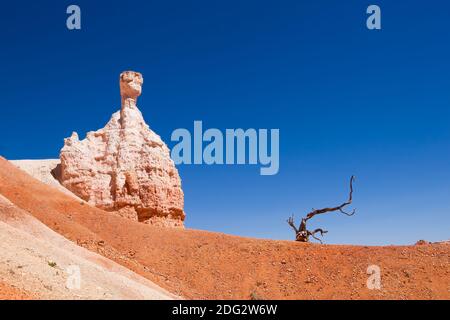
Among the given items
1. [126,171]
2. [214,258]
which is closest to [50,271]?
[214,258]

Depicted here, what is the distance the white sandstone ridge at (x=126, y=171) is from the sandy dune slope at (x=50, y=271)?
15.1 metres

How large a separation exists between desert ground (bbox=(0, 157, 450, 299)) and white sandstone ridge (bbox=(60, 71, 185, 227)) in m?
5.51

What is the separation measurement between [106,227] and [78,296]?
1579 centimetres

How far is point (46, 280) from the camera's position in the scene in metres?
12.9

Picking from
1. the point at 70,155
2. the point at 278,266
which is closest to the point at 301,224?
the point at 278,266

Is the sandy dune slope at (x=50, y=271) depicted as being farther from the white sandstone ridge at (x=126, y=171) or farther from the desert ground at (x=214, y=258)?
the white sandstone ridge at (x=126, y=171)

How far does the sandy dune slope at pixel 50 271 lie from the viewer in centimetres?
1220

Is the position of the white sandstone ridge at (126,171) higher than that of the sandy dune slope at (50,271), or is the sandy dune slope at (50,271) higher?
the white sandstone ridge at (126,171)

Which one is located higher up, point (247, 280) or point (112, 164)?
point (112, 164)

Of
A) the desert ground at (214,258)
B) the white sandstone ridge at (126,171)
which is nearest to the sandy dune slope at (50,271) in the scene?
the desert ground at (214,258)

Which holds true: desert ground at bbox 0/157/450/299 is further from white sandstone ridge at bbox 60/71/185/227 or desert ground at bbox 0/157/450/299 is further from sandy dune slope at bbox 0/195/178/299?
white sandstone ridge at bbox 60/71/185/227

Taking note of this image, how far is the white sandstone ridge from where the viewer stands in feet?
116

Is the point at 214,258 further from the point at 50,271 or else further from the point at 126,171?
the point at 50,271
